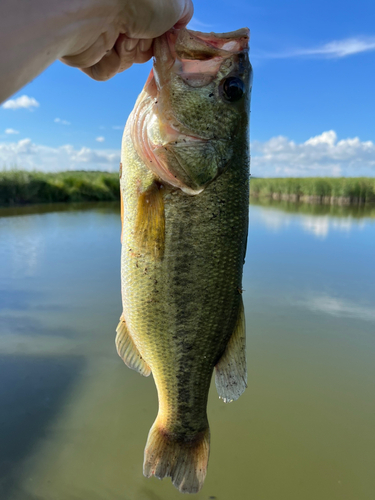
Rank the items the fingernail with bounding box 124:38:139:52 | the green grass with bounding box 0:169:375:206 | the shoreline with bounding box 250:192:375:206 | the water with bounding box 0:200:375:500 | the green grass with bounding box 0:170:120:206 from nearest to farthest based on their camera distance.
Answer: the fingernail with bounding box 124:38:139:52 < the water with bounding box 0:200:375:500 < the green grass with bounding box 0:170:120:206 < the green grass with bounding box 0:169:375:206 < the shoreline with bounding box 250:192:375:206

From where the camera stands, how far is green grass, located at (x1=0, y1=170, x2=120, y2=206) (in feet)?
62.1

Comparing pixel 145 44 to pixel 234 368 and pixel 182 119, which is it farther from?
pixel 234 368

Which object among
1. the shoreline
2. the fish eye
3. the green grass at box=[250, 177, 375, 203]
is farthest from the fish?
the green grass at box=[250, 177, 375, 203]

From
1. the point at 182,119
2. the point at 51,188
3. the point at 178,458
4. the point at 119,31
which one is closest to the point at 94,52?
the point at 119,31

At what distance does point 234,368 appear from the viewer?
176 cm

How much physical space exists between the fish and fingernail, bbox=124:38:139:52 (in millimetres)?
96

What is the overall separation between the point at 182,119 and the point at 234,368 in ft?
4.11

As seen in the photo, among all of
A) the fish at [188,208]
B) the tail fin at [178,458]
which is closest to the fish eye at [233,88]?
the fish at [188,208]

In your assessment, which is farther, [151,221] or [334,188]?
[334,188]

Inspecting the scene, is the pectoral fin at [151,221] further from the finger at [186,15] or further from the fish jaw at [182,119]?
the finger at [186,15]

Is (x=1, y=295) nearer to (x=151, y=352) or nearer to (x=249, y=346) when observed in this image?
(x=249, y=346)

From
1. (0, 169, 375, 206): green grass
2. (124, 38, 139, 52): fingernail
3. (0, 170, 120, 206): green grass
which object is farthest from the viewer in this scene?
(0, 169, 375, 206): green grass

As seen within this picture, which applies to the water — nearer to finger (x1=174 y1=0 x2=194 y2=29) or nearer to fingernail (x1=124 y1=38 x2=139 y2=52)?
fingernail (x1=124 y1=38 x2=139 y2=52)

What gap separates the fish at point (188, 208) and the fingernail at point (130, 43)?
10 centimetres
